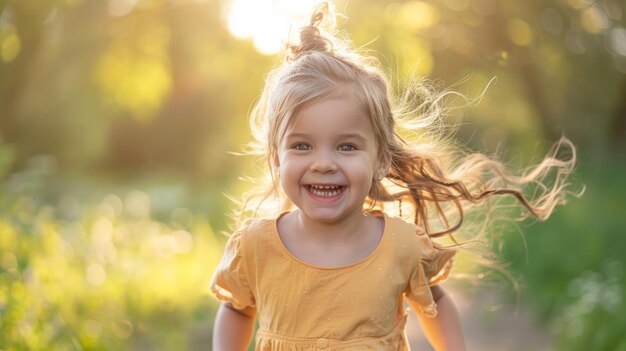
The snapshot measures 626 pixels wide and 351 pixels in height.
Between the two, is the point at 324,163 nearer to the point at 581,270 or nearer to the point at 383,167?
the point at 383,167

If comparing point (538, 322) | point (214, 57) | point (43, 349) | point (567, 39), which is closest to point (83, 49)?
point (214, 57)

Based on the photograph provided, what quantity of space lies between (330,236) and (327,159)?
275 millimetres

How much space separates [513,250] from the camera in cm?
763

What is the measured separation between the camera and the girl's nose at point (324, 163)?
8.13 feet

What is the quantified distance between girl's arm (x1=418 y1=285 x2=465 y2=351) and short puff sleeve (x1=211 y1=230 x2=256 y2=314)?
55 centimetres

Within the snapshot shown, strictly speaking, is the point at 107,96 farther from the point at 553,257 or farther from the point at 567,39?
the point at 553,257

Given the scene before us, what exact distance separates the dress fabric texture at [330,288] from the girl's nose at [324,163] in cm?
28

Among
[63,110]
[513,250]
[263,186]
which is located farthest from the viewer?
[63,110]

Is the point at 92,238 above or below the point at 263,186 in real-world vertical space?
below

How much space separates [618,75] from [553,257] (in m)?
2.71

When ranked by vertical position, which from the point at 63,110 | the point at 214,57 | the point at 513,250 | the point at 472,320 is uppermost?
the point at 214,57

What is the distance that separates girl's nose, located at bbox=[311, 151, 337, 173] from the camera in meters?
2.48

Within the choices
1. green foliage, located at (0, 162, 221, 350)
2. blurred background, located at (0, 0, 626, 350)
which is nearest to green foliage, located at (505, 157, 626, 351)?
blurred background, located at (0, 0, 626, 350)

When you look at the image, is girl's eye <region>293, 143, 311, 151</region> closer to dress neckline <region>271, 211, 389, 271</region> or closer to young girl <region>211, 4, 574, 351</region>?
young girl <region>211, 4, 574, 351</region>
